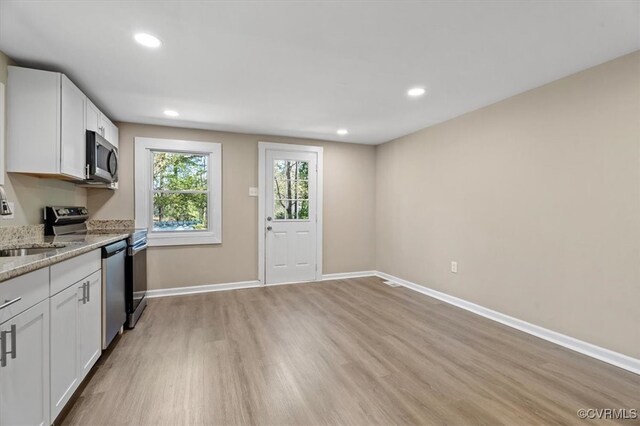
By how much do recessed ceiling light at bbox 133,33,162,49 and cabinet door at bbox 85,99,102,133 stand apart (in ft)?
3.83

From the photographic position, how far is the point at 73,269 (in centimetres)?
180

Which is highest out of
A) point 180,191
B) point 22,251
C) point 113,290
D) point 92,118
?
point 92,118

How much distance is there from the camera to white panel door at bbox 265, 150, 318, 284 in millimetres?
4645

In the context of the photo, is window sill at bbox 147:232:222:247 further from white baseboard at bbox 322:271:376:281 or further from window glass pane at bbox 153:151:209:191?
white baseboard at bbox 322:271:376:281

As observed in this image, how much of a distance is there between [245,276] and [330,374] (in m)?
2.65

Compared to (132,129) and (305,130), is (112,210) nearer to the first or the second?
(132,129)

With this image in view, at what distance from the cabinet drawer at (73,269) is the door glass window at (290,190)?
108 inches

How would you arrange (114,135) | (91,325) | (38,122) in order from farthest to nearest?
1. (114,135)
2. (38,122)
3. (91,325)

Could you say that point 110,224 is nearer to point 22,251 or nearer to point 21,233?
point 21,233

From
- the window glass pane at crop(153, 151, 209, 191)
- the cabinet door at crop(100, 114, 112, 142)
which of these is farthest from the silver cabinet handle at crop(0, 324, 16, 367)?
the window glass pane at crop(153, 151, 209, 191)

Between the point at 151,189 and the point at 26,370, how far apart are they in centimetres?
306

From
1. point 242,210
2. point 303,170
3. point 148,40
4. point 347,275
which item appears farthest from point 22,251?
point 347,275

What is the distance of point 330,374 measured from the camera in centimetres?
216

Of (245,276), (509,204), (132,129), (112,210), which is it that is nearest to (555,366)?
(509,204)
